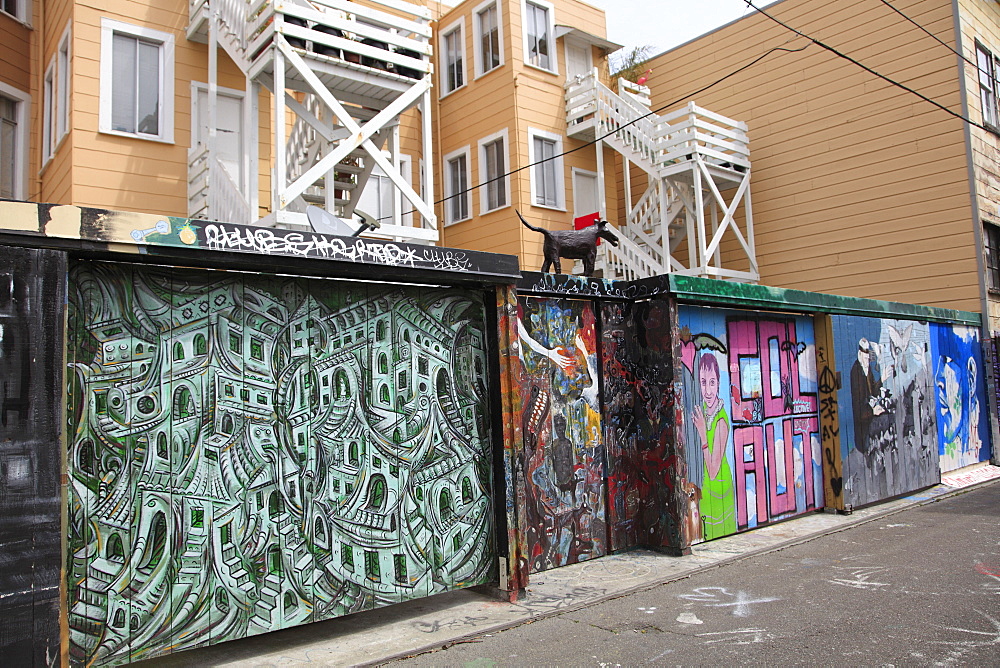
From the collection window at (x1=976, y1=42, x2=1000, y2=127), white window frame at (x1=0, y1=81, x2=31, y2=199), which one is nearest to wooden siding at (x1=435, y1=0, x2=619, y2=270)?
window at (x1=976, y1=42, x2=1000, y2=127)

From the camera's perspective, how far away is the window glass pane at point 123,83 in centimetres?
1059

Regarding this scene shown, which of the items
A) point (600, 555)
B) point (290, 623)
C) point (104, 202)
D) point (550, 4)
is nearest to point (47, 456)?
point (290, 623)

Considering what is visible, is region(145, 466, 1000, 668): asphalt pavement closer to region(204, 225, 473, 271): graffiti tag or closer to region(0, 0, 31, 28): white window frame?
region(204, 225, 473, 271): graffiti tag

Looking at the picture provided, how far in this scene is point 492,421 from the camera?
6469 mm

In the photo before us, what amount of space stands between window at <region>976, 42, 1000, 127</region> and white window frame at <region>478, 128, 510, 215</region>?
31.8ft

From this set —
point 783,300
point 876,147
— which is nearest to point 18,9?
point 783,300

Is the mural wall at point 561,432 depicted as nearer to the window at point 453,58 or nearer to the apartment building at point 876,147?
the apartment building at point 876,147

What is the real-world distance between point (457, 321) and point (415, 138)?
9693mm

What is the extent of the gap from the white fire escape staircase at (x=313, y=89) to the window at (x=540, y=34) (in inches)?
213

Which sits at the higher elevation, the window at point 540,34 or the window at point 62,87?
the window at point 540,34

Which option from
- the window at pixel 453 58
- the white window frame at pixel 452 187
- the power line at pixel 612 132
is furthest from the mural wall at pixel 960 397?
the window at pixel 453 58

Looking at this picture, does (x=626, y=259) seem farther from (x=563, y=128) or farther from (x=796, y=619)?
(x=796, y=619)

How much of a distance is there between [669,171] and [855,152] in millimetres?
3912

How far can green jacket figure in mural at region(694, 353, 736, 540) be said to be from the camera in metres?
8.31
